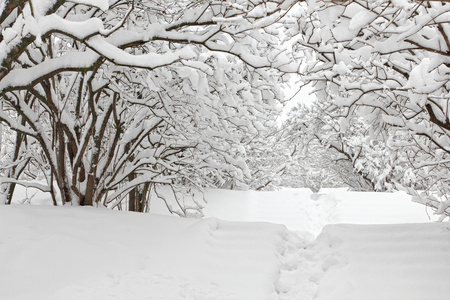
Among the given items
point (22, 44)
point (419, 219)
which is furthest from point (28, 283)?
point (419, 219)

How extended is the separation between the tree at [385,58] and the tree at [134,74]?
38 centimetres

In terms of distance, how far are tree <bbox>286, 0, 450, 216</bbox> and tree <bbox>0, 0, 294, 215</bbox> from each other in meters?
0.38

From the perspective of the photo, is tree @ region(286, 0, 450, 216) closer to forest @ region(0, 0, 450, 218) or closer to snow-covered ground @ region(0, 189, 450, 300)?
forest @ region(0, 0, 450, 218)

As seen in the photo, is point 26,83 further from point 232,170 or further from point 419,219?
point 419,219

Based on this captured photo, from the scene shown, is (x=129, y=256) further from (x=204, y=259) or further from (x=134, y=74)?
(x=134, y=74)

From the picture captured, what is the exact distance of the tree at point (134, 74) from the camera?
2.83 m

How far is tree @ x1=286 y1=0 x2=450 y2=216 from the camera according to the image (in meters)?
2.14

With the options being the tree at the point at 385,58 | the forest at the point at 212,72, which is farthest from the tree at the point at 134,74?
the tree at the point at 385,58

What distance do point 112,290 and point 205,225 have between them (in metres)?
1.95

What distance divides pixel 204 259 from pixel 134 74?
2489mm

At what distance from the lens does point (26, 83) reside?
126 inches

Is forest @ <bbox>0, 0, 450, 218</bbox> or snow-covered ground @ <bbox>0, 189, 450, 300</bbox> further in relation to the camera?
snow-covered ground @ <bbox>0, 189, 450, 300</bbox>

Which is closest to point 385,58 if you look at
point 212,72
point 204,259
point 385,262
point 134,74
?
point 212,72

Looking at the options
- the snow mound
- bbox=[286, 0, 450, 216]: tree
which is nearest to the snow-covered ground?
the snow mound
